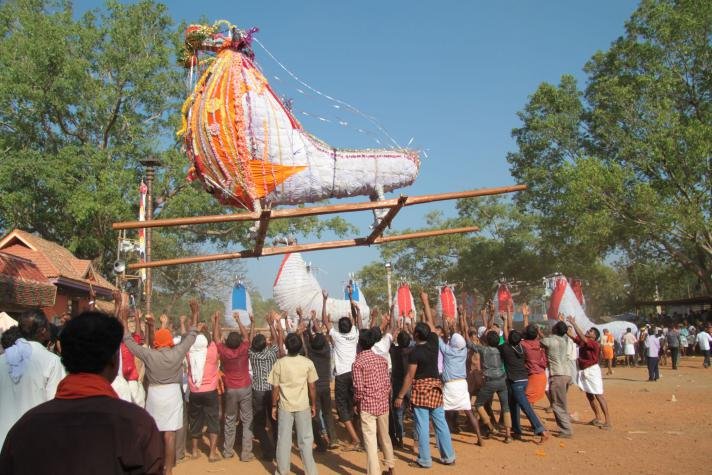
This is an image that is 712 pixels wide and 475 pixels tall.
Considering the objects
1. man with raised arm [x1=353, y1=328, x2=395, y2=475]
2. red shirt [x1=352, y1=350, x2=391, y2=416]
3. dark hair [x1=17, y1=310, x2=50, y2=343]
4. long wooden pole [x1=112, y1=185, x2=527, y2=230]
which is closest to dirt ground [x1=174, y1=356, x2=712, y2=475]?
man with raised arm [x1=353, y1=328, x2=395, y2=475]

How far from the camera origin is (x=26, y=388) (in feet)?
12.9

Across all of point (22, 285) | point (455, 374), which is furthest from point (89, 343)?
point (22, 285)

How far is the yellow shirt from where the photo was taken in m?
5.46

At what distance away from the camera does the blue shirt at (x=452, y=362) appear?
644cm

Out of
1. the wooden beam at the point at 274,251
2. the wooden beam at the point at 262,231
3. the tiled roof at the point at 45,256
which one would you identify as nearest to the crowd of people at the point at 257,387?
the wooden beam at the point at 274,251

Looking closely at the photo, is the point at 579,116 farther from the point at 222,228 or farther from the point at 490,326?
the point at 490,326

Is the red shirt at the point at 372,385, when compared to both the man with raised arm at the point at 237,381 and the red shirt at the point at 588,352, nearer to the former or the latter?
the man with raised arm at the point at 237,381

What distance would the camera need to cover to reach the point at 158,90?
60.0ft

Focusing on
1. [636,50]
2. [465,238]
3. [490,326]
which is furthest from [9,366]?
[465,238]

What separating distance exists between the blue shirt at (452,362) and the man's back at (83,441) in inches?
194

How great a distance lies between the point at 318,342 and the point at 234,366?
0.97 m

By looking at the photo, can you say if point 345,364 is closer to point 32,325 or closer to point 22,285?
point 32,325

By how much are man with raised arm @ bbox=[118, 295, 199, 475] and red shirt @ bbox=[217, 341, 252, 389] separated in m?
1.03

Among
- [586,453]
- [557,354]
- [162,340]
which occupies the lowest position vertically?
[586,453]
